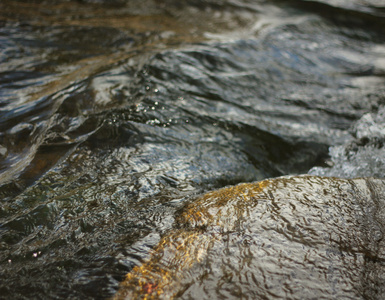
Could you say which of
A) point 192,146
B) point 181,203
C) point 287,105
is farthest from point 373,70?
point 181,203

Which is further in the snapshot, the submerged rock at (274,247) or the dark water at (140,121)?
the dark water at (140,121)

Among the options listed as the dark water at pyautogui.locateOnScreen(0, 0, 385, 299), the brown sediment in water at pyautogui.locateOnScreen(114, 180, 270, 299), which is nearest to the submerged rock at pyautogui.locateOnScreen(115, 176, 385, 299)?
the brown sediment in water at pyautogui.locateOnScreen(114, 180, 270, 299)

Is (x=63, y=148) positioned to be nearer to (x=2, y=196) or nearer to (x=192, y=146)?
(x=2, y=196)

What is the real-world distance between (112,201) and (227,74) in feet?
9.29

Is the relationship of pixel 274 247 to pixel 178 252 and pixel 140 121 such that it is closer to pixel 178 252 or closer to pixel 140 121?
pixel 178 252

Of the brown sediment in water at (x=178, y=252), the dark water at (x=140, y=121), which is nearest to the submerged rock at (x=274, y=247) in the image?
the brown sediment in water at (x=178, y=252)

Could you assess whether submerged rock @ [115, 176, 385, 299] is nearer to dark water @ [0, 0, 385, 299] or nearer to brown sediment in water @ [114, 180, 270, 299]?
brown sediment in water @ [114, 180, 270, 299]

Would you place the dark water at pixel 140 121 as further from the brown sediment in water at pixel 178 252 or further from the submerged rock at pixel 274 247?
the submerged rock at pixel 274 247

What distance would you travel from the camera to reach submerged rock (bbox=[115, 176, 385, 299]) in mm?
1559

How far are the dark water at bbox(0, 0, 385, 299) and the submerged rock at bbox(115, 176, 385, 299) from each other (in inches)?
7.8

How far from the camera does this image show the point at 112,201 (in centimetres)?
231

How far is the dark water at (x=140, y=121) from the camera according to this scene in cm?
199

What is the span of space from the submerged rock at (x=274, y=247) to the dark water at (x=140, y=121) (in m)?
0.20

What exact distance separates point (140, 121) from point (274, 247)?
76.1 inches
